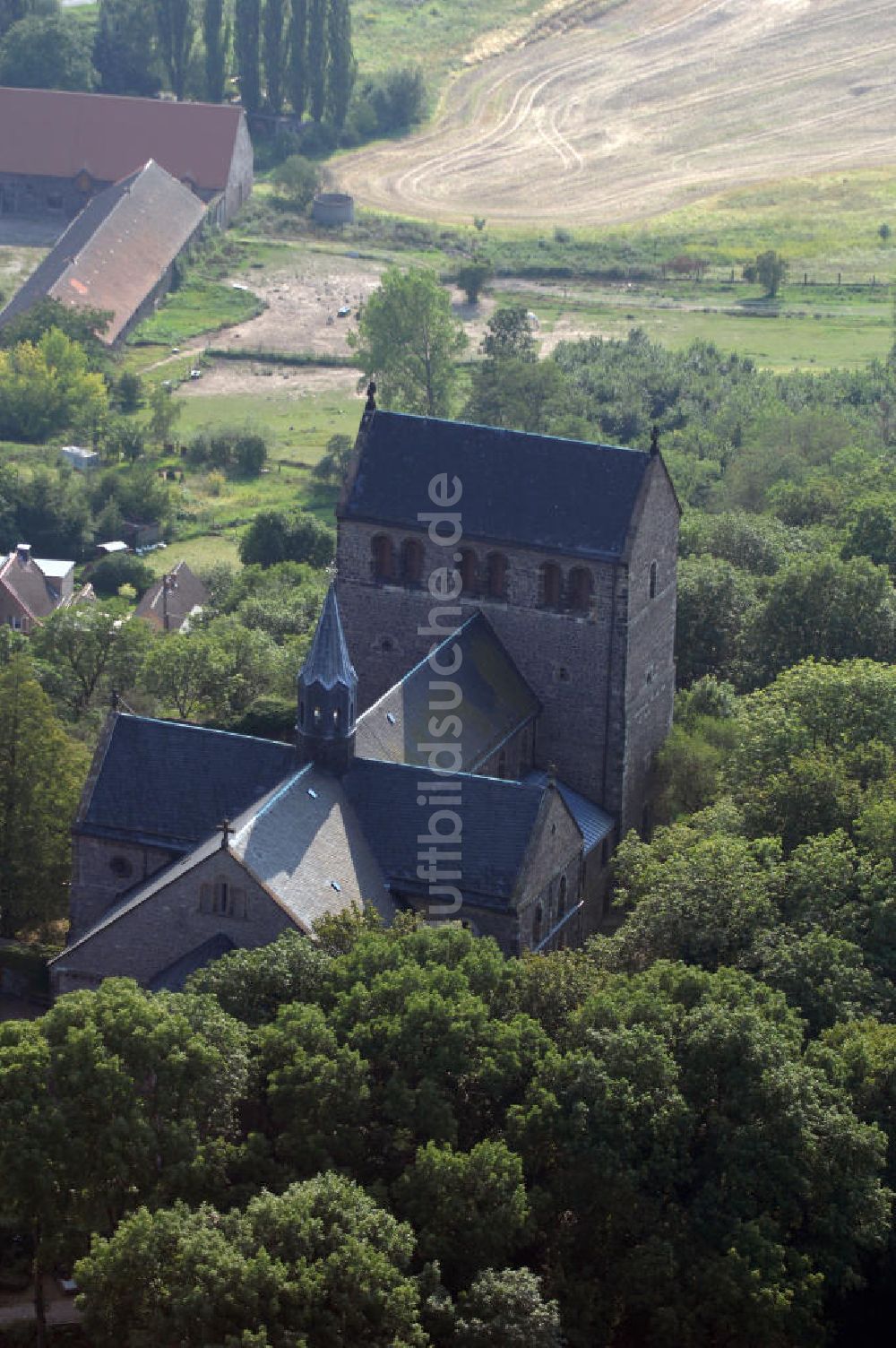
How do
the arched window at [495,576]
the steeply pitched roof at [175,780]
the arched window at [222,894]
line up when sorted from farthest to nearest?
the arched window at [495,576]
the steeply pitched roof at [175,780]
the arched window at [222,894]

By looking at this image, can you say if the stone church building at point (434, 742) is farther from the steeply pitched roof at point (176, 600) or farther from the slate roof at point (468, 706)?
the steeply pitched roof at point (176, 600)

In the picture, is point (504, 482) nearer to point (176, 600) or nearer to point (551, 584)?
point (551, 584)

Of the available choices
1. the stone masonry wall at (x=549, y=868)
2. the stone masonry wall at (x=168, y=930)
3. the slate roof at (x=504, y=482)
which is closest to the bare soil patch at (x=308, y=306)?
the slate roof at (x=504, y=482)

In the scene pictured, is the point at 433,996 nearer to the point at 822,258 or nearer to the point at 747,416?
the point at 747,416

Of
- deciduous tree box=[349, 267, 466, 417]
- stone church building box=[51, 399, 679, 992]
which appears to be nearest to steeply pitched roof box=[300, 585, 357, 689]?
stone church building box=[51, 399, 679, 992]

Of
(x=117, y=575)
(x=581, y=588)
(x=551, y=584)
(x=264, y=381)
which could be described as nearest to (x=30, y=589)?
(x=117, y=575)
